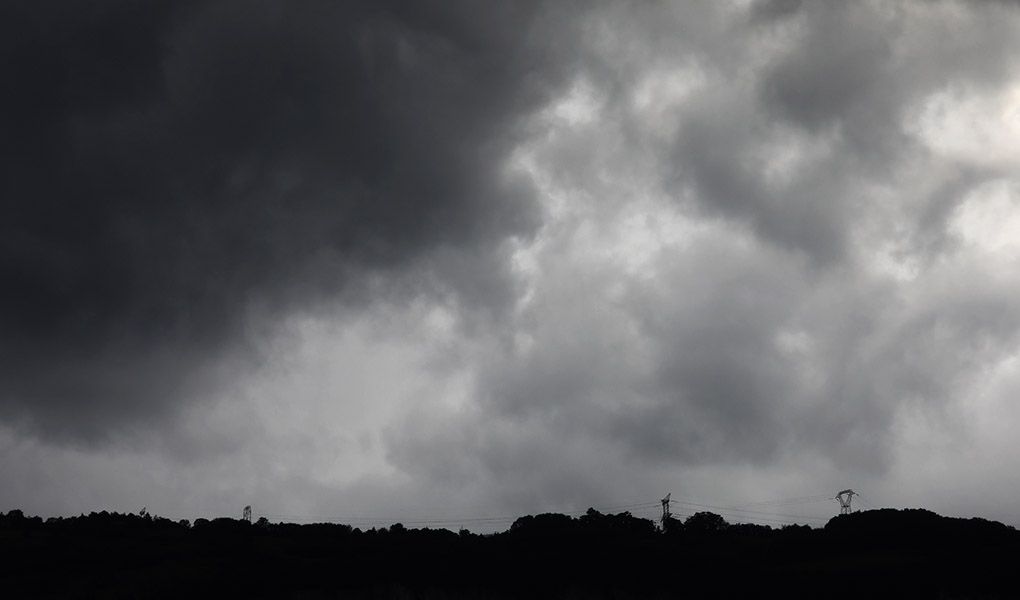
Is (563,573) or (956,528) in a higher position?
(956,528)

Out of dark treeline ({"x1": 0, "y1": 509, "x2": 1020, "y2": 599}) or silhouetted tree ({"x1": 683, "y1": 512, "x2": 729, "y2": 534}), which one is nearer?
dark treeline ({"x1": 0, "y1": 509, "x2": 1020, "y2": 599})

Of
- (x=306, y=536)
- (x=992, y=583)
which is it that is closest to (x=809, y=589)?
(x=992, y=583)

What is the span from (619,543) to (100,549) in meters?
56.4

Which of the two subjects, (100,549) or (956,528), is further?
(956,528)

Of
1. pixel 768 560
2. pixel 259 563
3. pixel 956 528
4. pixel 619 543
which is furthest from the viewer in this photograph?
pixel 956 528

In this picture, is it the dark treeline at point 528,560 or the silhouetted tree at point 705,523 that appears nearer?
the dark treeline at point 528,560

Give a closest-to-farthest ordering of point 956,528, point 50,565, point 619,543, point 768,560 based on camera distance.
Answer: point 50,565 < point 768,560 < point 619,543 < point 956,528

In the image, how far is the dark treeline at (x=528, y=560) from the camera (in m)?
64.6

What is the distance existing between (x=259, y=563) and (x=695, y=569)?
38901mm

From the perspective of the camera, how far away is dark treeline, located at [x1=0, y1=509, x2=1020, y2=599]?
64625 mm

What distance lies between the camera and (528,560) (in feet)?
266

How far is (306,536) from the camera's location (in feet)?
410

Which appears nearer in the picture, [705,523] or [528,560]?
[528,560]

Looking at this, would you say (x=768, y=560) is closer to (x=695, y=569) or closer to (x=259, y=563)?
(x=695, y=569)
